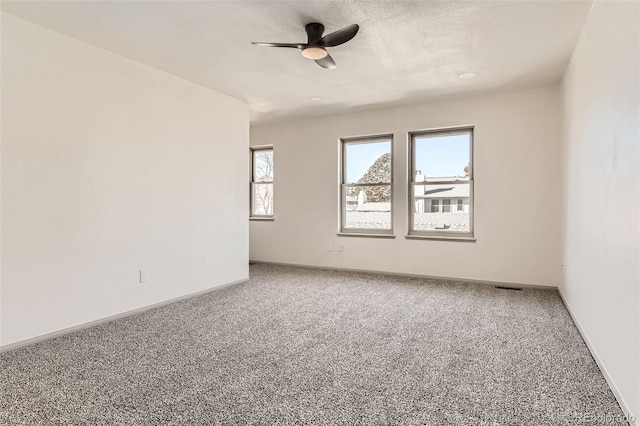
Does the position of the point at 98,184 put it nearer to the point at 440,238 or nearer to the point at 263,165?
the point at 263,165

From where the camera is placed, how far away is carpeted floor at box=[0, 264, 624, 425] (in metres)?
1.77

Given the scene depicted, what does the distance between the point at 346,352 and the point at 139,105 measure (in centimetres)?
307

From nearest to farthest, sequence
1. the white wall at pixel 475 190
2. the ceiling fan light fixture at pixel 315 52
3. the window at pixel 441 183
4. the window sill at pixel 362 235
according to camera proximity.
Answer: the ceiling fan light fixture at pixel 315 52 → the white wall at pixel 475 190 → the window at pixel 441 183 → the window sill at pixel 362 235

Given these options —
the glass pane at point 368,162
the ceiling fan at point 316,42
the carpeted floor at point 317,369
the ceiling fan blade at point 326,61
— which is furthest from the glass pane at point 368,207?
the ceiling fan at point 316,42

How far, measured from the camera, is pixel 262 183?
21.1ft

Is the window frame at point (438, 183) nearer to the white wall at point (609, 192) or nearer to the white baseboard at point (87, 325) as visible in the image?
the white wall at point (609, 192)

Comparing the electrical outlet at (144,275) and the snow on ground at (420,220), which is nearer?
the electrical outlet at (144,275)

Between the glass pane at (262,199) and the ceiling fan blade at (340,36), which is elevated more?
the ceiling fan blade at (340,36)

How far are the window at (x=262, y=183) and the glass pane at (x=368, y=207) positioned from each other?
149 cm

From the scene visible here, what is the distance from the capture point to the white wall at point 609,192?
67.0 inches

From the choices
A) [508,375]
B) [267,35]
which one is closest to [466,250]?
[508,375]

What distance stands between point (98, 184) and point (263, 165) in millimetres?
3492

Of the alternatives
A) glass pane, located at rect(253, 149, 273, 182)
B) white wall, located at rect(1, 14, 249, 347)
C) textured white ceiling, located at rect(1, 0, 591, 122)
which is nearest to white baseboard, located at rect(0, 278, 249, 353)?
white wall, located at rect(1, 14, 249, 347)

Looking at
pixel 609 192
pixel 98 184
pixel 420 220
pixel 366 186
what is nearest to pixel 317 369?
pixel 609 192
